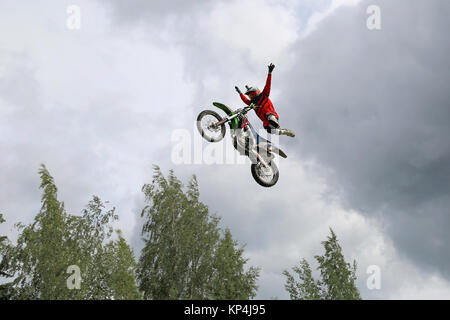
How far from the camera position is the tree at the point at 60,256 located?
106 feet

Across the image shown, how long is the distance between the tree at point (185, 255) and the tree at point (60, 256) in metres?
2.71

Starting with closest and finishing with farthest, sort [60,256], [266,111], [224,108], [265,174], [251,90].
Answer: [266,111]
[251,90]
[224,108]
[265,174]
[60,256]

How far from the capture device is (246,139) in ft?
53.5

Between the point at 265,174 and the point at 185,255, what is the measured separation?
1924 cm

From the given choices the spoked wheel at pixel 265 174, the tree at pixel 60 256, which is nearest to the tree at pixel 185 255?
the tree at pixel 60 256

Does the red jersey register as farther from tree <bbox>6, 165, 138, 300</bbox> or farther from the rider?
tree <bbox>6, 165, 138, 300</bbox>

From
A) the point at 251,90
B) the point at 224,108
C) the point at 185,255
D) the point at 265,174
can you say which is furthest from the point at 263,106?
the point at 185,255

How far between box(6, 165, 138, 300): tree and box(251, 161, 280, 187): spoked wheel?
52.9 feet

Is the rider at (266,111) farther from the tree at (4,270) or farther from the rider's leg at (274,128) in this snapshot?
the tree at (4,270)

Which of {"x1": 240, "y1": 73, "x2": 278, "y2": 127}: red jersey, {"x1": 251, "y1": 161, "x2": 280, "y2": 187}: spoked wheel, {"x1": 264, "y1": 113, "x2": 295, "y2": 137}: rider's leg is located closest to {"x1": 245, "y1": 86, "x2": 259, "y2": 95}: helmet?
{"x1": 240, "y1": 73, "x2": 278, "y2": 127}: red jersey

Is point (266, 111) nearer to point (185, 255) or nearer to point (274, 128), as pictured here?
point (274, 128)

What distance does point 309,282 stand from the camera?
129 ft

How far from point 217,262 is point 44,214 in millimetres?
12650
